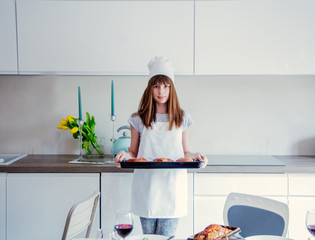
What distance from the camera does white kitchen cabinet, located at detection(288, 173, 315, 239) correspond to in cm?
243

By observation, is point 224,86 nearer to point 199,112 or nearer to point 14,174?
point 199,112

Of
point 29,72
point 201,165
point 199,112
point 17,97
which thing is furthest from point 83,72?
point 201,165

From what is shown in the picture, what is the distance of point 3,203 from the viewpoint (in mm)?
2436

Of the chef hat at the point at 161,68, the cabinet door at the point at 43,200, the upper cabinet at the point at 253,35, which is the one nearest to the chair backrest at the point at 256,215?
the chef hat at the point at 161,68

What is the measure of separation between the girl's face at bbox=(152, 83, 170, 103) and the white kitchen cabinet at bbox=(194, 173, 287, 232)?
0.66 meters

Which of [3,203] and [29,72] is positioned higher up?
[29,72]

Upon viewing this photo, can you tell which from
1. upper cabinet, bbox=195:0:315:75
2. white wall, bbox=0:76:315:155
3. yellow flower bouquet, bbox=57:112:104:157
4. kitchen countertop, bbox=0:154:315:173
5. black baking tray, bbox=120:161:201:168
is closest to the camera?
black baking tray, bbox=120:161:201:168

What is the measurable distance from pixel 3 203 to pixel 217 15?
1.82m

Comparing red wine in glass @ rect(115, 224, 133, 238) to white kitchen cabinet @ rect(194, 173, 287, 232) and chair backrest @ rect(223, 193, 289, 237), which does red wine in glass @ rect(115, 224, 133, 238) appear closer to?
chair backrest @ rect(223, 193, 289, 237)

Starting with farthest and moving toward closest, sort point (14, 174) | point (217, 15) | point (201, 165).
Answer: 1. point (217, 15)
2. point (14, 174)
3. point (201, 165)

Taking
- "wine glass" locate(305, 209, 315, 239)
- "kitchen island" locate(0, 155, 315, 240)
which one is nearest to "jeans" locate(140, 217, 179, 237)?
"kitchen island" locate(0, 155, 315, 240)

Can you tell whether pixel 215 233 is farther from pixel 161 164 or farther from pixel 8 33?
pixel 8 33

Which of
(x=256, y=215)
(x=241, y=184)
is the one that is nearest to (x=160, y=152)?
(x=256, y=215)

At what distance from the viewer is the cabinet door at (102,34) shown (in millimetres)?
2586
